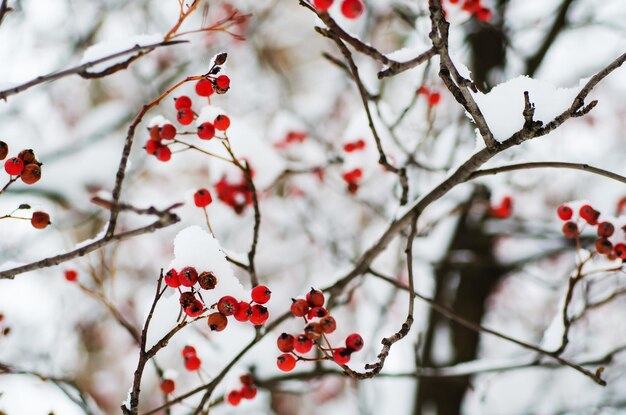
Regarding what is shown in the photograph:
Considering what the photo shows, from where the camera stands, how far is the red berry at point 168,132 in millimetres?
1938

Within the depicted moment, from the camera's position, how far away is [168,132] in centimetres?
194

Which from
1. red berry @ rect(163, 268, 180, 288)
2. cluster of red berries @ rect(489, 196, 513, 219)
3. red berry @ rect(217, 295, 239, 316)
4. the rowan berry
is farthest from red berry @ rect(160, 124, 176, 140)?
cluster of red berries @ rect(489, 196, 513, 219)

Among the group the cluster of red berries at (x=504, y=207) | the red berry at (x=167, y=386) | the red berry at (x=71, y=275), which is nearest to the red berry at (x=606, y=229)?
the cluster of red berries at (x=504, y=207)

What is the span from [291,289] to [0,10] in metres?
6.89

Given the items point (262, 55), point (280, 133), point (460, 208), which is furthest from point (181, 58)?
point (460, 208)

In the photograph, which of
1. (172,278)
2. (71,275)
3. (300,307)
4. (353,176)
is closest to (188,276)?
(172,278)

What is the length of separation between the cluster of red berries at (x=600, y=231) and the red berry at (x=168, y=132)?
66.9 inches

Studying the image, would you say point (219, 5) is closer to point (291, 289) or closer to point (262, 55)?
point (262, 55)

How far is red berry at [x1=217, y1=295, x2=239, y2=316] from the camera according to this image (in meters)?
1.66

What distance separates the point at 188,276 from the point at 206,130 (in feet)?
2.03

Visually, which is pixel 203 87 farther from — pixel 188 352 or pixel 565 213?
pixel 565 213

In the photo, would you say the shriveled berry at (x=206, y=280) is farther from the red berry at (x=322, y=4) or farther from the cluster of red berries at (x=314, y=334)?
the red berry at (x=322, y=4)

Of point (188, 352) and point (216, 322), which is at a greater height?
point (188, 352)

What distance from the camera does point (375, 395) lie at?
4699 millimetres
